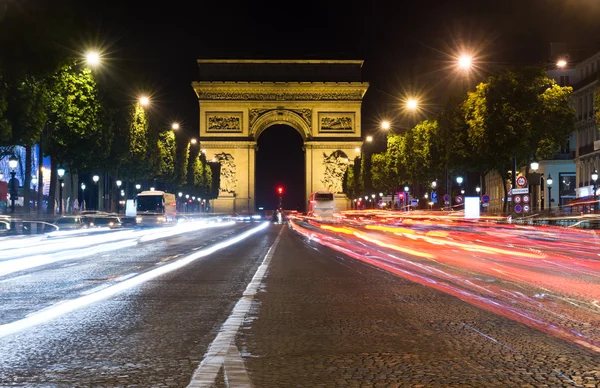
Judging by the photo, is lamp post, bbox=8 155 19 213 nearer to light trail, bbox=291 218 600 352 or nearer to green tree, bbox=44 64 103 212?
green tree, bbox=44 64 103 212

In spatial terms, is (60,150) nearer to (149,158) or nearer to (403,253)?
(149,158)

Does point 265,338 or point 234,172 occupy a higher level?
point 234,172

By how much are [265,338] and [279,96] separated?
333 feet

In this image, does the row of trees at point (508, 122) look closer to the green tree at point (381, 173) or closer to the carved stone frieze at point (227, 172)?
the green tree at point (381, 173)

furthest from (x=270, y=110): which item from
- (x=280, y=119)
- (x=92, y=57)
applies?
(x=92, y=57)

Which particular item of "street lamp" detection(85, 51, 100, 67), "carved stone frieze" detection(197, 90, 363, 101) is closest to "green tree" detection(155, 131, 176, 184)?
"carved stone frieze" detection(197, 90, 363, 101)

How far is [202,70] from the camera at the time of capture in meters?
107

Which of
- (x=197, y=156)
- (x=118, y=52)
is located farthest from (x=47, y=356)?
(x=197, y=156)

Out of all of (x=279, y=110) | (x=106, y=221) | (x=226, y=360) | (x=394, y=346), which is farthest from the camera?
(x=279, y=110)

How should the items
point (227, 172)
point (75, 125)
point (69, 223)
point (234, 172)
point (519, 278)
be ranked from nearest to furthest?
1. point (519, 278)
2. point (69, 223)
3. point (75, 125)
4. point (227, 172)
5. point (234, 172)

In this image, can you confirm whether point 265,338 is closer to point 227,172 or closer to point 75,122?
point 75,122

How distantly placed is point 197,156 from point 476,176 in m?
36.2

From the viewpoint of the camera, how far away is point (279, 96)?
10725 cm

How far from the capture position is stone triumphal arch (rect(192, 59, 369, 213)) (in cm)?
10606
